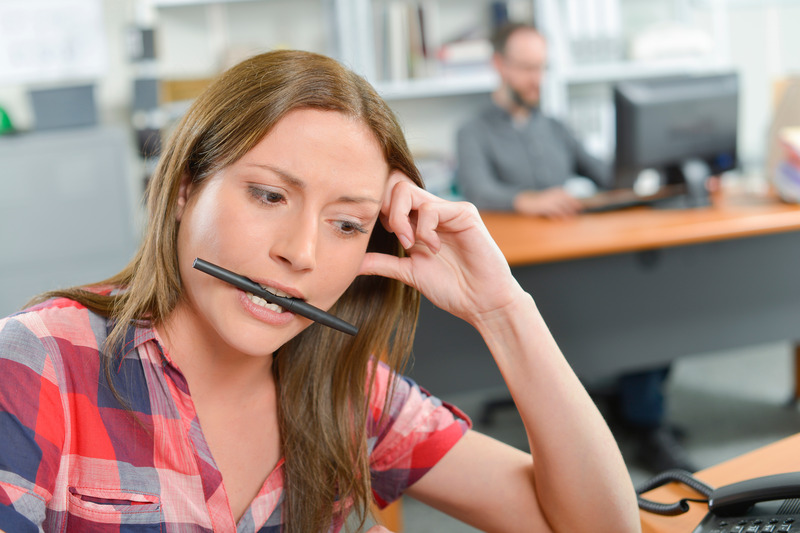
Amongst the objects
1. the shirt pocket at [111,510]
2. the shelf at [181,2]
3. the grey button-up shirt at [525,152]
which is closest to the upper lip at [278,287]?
the shirt pocket at [111,510]

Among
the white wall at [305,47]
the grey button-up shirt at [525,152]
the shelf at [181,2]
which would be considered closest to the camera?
the grey button-up shirt at [525,152]

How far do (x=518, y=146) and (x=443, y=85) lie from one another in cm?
51

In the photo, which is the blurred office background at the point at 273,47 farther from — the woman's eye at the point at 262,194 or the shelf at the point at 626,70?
the woman's eye at the point at 262,194

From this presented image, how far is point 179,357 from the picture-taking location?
88 cm

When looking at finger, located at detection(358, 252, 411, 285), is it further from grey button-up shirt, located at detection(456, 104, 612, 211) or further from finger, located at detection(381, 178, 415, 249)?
grey button-up shirt, located at detection(456, 104, 612, 211)

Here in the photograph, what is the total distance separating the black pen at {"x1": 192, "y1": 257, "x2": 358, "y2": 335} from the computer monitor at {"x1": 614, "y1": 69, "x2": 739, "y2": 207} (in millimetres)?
1881

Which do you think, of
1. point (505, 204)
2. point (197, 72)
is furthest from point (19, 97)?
point (505, 204)

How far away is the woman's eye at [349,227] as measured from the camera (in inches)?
33.4

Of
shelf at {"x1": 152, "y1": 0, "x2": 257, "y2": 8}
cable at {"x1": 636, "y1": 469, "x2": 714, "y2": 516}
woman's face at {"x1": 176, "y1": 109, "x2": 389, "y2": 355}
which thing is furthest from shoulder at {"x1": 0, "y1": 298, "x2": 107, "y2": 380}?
shelf at {"x1": 152, "y1": 0, "x2": 257, "y2": 8}

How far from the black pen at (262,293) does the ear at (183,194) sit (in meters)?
0.10

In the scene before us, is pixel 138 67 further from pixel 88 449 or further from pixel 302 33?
pixel 88 449

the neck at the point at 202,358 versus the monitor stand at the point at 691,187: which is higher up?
the neck at the point at 202,358

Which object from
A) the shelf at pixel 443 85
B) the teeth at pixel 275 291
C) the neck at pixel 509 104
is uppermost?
the shelf at pixel 443 85

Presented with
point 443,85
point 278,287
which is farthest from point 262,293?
point 443,85
